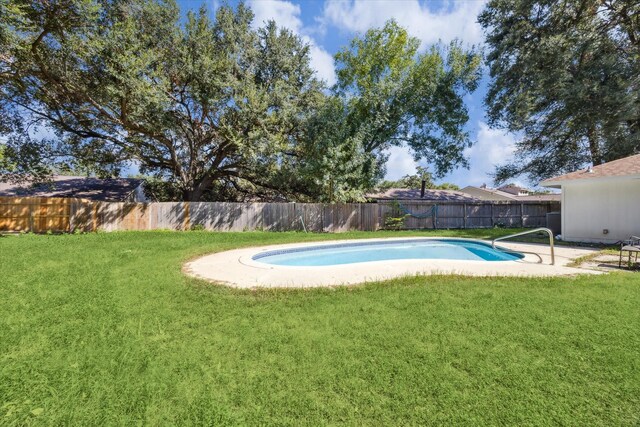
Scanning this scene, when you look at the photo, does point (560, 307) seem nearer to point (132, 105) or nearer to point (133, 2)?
point (132, 105)

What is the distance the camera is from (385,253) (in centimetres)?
958

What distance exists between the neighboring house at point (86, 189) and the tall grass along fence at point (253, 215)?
523 centimetres

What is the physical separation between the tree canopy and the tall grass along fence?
1.58 metres

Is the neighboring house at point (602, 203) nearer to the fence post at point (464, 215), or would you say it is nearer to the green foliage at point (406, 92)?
the fence post at point (464, 215)

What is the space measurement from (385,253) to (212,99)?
34.3ft

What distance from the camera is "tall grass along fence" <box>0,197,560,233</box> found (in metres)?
13.5

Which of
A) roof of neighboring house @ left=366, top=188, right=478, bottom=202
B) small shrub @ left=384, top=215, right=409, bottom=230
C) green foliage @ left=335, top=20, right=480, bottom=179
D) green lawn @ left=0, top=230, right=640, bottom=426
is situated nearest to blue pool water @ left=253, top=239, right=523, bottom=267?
green lawn @ left=0, top=230, right=640, bottom=426

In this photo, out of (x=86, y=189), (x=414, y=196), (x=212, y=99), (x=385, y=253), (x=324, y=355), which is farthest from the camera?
(x=414, y=196)

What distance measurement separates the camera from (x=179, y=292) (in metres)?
4.45

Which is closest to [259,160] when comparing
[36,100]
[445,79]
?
[36,100]

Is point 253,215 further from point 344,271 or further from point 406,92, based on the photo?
point 406,92

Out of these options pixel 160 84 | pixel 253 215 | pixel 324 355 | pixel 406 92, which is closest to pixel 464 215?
pixel 406 92

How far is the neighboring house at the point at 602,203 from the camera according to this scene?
9344 millimetres

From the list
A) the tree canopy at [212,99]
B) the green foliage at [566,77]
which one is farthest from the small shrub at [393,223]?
the green foliage at [566,77]
